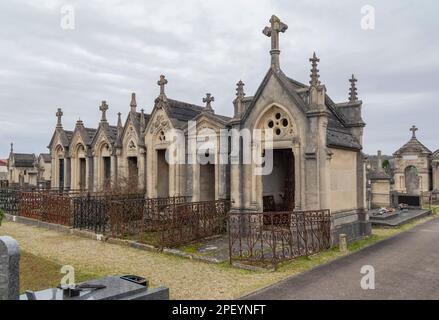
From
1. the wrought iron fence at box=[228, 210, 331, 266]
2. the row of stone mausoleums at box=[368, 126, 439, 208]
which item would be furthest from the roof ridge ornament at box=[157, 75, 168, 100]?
the row of stone mausoleums at box=[368, 126, 439, 208]

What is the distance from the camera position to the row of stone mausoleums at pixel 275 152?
11.7 meters

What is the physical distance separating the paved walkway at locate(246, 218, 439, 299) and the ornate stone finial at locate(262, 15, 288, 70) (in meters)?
6.91

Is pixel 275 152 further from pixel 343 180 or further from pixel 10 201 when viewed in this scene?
pixel 10 201

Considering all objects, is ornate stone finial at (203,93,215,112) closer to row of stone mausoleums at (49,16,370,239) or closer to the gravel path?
row of stone mausoleums at (49,16,370,239)

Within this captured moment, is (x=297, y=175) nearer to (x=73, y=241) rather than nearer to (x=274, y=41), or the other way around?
(x=274, y=41)

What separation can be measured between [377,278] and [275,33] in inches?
335

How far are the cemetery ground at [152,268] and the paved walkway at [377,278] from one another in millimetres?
414

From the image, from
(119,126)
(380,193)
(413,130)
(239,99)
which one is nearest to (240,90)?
(239,99)

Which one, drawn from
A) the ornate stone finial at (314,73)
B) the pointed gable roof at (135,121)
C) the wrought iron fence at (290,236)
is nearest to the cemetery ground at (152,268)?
the wrought iron fence at (290,236)

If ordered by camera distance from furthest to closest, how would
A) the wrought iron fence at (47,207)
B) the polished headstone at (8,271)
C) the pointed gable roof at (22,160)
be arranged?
the pointed gable roof at (22,160) → the wrought iron fence at (47,207) → the polished headstone at (8,271)

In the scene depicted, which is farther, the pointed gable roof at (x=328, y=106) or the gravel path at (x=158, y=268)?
the pointed gable roof at (x=328, y=106)

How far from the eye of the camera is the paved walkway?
6.82 metres

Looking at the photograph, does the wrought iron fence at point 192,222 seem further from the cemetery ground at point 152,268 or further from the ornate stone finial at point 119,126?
the ornate stone finial at point 119,126
